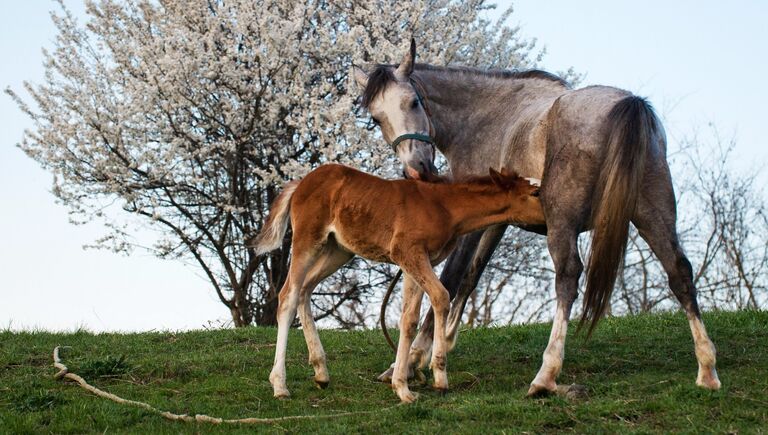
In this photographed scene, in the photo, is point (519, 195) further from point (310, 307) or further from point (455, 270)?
point (310, 307)

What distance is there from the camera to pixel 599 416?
586cm

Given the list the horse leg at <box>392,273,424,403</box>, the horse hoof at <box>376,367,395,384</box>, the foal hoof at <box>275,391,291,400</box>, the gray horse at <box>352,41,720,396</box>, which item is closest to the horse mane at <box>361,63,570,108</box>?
the gray horse at <box>352,41,720,396</box>

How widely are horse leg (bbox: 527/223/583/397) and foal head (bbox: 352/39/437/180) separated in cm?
170

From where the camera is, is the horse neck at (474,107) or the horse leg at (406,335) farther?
the horse neck at (474,107)

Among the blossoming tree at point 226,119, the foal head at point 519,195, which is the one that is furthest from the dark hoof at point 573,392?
the blossoming tree at point 226,119

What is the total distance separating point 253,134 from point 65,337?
26.3 ft

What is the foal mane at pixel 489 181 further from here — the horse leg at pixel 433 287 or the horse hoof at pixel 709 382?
the horse hoof at pixel 709 382

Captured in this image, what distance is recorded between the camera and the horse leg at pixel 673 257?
258 inches

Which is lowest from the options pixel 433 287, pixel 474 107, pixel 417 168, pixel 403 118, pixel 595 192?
pixel 433 287

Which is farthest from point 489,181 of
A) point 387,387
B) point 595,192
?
point 387,387

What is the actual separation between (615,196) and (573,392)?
58.4 inches

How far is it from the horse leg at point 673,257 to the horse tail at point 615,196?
26 centimetres

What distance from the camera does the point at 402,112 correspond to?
8.32 meters

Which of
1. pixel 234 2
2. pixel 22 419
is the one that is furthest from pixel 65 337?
pixel 234 2
